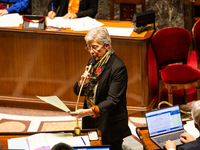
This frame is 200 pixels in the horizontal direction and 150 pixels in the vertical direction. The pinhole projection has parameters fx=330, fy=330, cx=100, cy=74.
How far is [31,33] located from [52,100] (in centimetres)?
222

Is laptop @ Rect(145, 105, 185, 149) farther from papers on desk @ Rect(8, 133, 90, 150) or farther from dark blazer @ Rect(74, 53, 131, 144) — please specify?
papers on desk @ Rect(8, 133, 90, 150)

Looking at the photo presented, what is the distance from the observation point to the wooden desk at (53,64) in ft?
13.1

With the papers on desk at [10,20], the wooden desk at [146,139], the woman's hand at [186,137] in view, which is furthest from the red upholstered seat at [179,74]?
the papers on desk at [10,20]

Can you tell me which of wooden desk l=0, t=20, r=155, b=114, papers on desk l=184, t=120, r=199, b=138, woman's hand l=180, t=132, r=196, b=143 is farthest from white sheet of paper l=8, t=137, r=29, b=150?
wooden desk l=0, t=20, r=155, b=114

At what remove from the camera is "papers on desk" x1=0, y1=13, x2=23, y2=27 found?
4328 millimetres

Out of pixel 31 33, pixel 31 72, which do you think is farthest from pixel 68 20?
pixel 31 72

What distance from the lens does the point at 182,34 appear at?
13.6 ft

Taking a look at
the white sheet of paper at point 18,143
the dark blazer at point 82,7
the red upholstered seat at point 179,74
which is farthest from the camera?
the dark blazer at point 82,7

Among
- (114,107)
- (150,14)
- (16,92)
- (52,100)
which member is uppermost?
(150,14)

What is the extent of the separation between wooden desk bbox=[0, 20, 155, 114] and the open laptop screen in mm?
1571

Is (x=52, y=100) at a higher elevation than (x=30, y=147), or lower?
higher

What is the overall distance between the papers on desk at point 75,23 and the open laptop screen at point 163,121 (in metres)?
2.03

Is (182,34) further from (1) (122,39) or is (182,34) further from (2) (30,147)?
(2) (30,147)

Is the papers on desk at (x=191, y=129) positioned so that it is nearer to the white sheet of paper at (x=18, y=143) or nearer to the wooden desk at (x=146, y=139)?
Answer: the wooden desk at (x=146, y=139)
